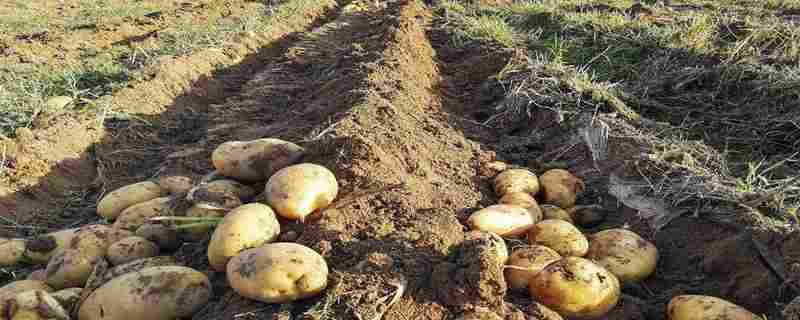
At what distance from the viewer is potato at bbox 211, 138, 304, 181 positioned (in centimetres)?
293

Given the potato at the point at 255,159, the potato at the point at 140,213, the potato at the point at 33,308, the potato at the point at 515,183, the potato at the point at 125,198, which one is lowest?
the potato at the point at 515,183

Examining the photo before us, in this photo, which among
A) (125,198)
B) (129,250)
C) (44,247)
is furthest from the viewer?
(125,198)

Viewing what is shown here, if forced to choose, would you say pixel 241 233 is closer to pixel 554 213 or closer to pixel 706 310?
pixel 554 213

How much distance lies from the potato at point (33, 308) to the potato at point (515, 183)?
2.25 metres

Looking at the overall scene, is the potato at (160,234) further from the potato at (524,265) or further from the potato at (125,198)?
the potato at (524,265)

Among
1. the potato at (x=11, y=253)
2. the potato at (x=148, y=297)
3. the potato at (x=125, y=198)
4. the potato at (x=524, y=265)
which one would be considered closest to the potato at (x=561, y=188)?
the potato at (x=524, y=265)

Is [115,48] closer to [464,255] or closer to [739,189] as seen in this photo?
[464,255]

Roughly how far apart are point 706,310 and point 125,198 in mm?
3035

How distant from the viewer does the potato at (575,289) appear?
2.06 metres

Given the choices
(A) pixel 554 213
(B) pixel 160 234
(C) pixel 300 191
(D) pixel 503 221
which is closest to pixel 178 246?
(B) pixel 160 234

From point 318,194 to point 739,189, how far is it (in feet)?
7.04

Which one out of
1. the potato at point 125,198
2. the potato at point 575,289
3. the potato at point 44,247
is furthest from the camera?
the potato at point 125,198

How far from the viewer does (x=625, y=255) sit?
7.89ft

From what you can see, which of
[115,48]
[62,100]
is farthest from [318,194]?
[115,48]
